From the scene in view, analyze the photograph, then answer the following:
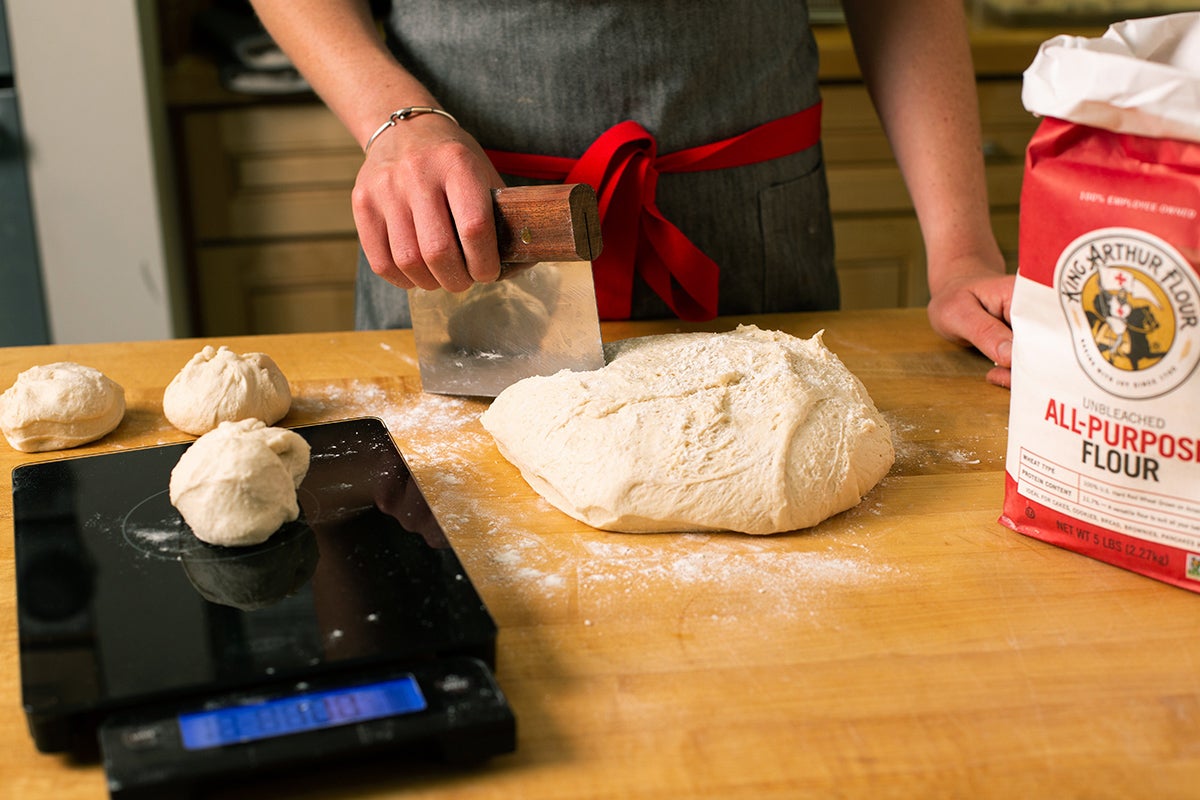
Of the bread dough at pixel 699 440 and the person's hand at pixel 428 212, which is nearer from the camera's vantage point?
the bread dough at pixel 699 440

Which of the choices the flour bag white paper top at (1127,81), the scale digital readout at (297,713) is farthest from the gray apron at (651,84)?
the scale digital readout at (297,713)

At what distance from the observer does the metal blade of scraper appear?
35.4 inches

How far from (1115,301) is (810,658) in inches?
11.6

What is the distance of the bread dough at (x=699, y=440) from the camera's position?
0.79m

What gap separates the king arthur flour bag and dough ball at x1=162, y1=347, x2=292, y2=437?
653mm

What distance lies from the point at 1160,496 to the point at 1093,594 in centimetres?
8

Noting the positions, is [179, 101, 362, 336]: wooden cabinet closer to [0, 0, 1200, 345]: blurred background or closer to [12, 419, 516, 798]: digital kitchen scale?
[0, 0, 1200, 345]: blurred background

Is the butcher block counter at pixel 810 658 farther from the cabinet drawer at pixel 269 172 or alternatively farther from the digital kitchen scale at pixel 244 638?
the cabinet drawer at pixel 269 172

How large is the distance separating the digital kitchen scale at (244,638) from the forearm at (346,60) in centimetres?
45

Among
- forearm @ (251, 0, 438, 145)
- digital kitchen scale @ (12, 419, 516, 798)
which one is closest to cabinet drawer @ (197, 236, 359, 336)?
forearm @ (251, 0, 438, 145)

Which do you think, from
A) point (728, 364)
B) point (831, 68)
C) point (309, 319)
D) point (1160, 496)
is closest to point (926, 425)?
point (728, 364)

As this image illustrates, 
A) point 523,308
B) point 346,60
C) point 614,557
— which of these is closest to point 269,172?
point 346,60

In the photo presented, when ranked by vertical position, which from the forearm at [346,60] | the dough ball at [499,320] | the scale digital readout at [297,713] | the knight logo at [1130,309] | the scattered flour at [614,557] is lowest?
the scattered flour at [614,557]

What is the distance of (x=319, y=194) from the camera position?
2205mm
